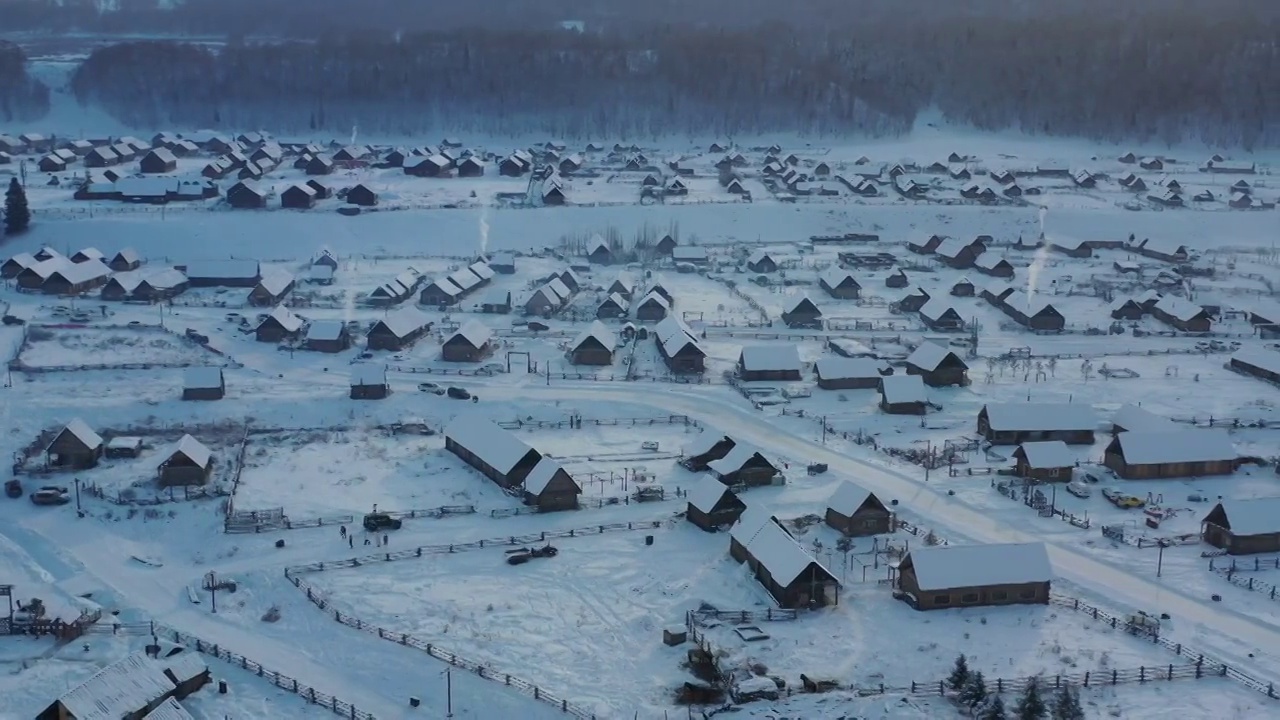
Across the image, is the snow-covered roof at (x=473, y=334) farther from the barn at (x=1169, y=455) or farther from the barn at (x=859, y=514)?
the barn at (x=1169, y=455)

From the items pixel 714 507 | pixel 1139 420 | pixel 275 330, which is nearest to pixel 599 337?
pixel 275 330

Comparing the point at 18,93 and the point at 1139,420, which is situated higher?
the point at 18,93

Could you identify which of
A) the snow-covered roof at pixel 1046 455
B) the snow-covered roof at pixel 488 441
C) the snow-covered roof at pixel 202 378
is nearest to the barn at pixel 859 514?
the snow-covered roof at pixel 1046 455

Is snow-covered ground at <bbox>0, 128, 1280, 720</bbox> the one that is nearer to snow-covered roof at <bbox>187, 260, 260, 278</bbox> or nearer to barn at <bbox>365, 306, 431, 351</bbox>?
barn at <bbox>365, 306, 431, 351</bbox>

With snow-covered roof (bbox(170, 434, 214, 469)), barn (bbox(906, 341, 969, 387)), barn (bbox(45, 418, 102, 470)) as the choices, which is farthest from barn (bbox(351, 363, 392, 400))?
barn (bbox(906, 341, 969, 387))

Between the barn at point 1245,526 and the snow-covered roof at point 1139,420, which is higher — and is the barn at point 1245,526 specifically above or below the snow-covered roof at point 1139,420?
below

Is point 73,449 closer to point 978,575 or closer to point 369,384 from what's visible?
point 369,384
